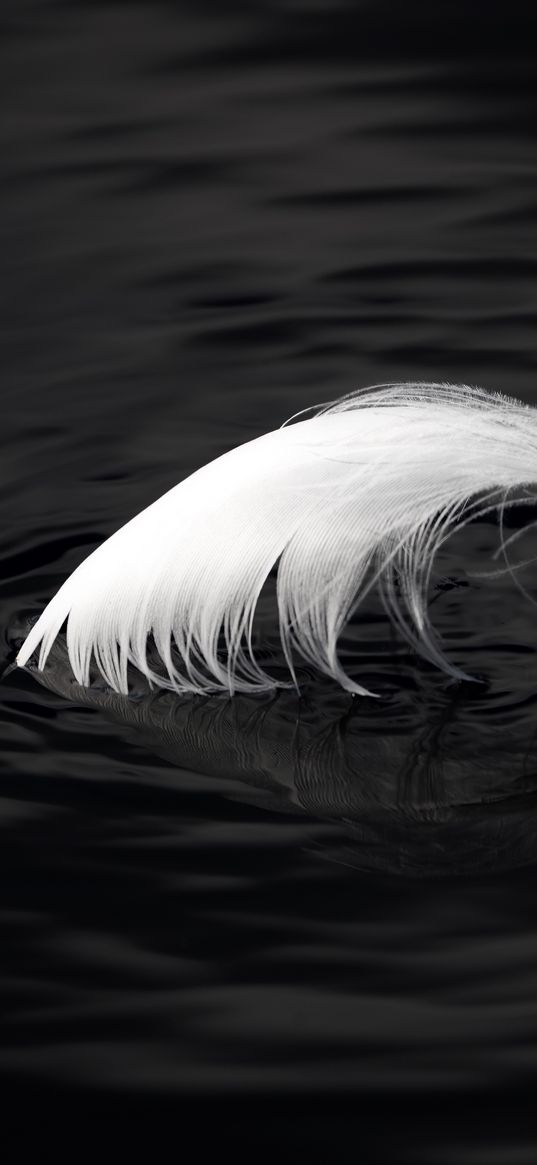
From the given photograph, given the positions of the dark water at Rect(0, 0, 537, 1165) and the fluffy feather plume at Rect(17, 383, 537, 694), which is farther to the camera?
the fluffy feather plume at Rect(17, 383, 537, 694)

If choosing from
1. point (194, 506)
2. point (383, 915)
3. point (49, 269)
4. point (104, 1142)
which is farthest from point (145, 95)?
point (104, 1142)

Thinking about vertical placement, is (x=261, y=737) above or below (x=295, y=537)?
below

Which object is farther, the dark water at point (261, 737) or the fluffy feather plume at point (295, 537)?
the fluffy feather plume at point (295, 537)

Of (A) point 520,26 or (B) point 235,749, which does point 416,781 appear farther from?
(A) point 520,26

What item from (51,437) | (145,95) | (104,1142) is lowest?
(104,1142)
